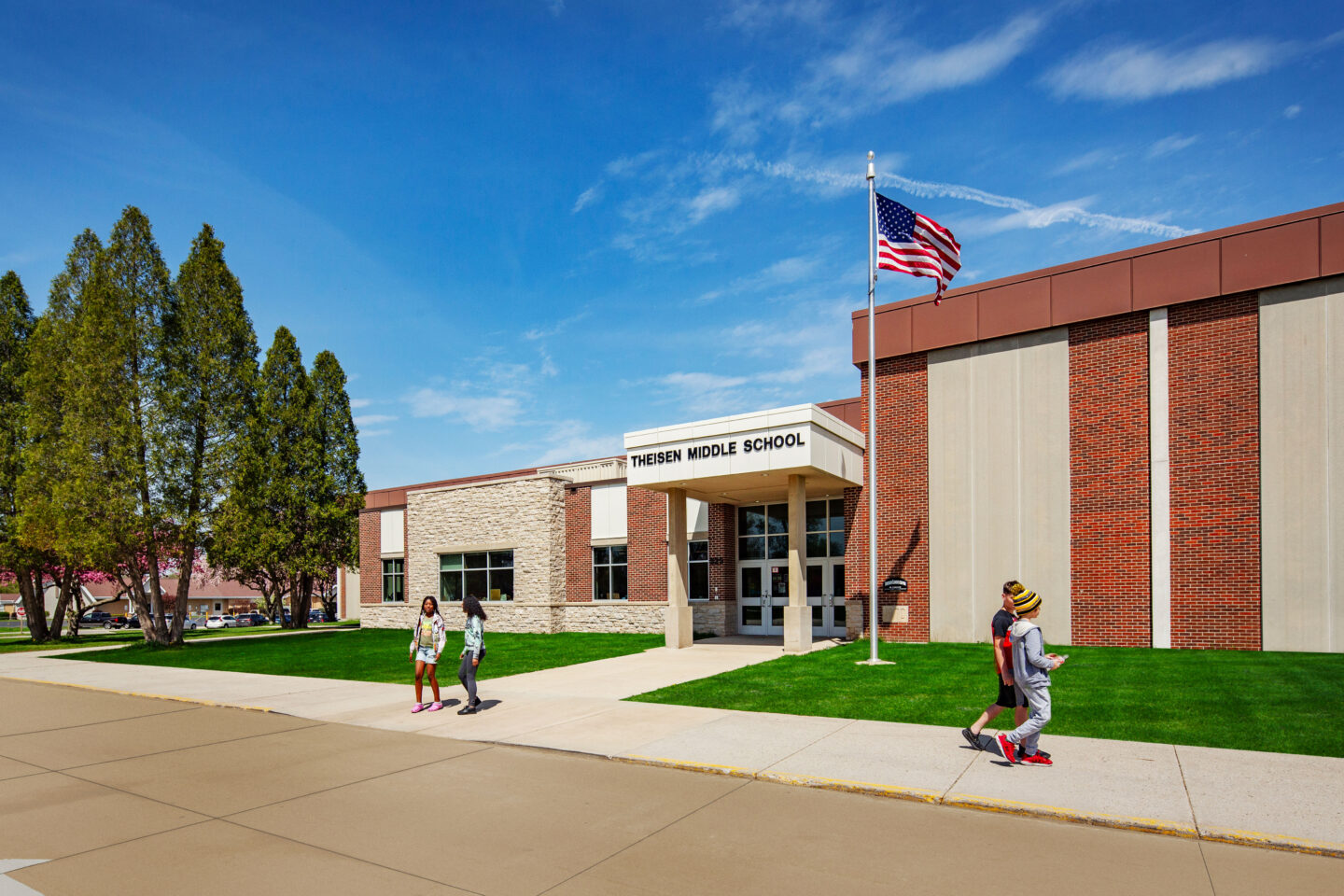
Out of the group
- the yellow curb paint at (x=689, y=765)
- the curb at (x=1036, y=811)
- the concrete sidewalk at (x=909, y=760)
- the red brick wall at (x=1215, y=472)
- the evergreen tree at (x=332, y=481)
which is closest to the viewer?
the curb at (x=1036, y=811)

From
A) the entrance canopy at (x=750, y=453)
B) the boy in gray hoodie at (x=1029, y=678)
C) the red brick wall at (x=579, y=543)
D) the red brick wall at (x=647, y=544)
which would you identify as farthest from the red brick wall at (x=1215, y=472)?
the red brick wall at (x=579, y=543)

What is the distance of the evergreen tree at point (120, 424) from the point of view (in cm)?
2758

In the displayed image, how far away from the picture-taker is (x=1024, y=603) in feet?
26.4

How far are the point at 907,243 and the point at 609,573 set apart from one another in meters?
16.9

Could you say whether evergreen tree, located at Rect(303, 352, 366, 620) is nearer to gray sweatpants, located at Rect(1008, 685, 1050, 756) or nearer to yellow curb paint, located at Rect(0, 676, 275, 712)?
yellow curb paint, located at Rect(0, 676, 275, 712)

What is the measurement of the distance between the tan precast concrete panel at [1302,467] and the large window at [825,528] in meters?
10.3

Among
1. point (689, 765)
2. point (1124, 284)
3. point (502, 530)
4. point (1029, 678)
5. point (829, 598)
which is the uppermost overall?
point (1124, 284)

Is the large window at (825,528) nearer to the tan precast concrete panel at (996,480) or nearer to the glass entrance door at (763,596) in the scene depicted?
the glass entrance door at (763,596)

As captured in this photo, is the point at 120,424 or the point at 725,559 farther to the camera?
the point at 120,424

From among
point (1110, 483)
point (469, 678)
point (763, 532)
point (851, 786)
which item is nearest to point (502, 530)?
point (763, 532)

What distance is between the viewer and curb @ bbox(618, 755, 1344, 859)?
594cm

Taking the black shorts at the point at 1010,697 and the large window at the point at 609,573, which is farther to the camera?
the large window at the point at 609,573

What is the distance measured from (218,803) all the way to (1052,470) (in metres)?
18.5

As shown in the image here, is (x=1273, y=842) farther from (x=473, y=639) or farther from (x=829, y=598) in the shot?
(x=829, y=598)
